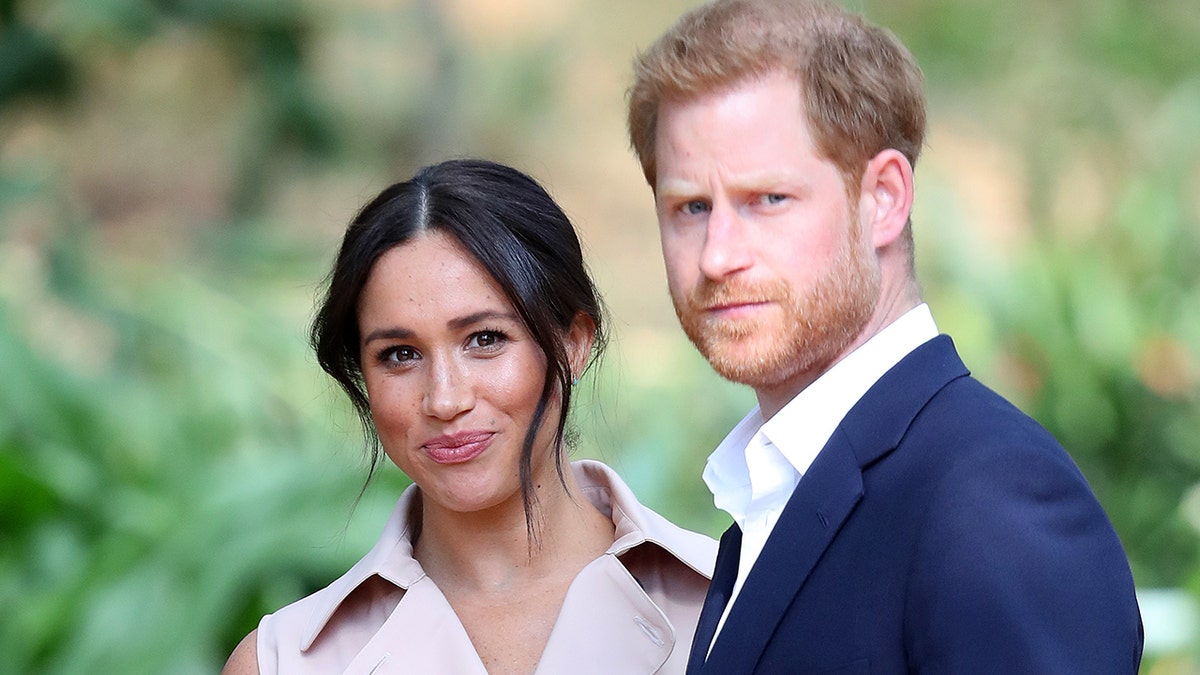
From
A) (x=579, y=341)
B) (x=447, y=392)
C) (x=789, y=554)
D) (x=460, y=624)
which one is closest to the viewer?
(x=789, y=554)

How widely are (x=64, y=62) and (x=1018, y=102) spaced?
5.64 m

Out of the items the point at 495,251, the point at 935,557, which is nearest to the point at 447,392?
the point at 495,251

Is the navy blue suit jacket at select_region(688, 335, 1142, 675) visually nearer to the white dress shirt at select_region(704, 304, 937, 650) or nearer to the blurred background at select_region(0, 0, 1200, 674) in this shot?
the white dress shirt at select_region(704, 304, 937, 650)

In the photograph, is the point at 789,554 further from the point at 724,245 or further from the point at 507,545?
the point at 507,545

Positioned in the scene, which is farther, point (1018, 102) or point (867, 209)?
point (1018, 102)

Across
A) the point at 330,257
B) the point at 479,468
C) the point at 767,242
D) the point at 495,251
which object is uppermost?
the point at 330,257

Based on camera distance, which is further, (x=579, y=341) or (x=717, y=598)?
(x=579, y=341)

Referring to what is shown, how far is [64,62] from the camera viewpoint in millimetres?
7555

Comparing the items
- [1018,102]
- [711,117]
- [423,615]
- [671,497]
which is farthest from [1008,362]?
[1018,102]

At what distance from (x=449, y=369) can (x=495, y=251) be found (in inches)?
7.8

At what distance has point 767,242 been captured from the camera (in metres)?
1.59

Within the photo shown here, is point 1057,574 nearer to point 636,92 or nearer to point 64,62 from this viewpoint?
point 636,92

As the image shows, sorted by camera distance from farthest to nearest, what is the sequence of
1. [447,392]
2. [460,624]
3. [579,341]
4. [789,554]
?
[579,341], [460,624], [447,392], [789,554]

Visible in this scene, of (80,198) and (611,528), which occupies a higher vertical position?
(80,198)
